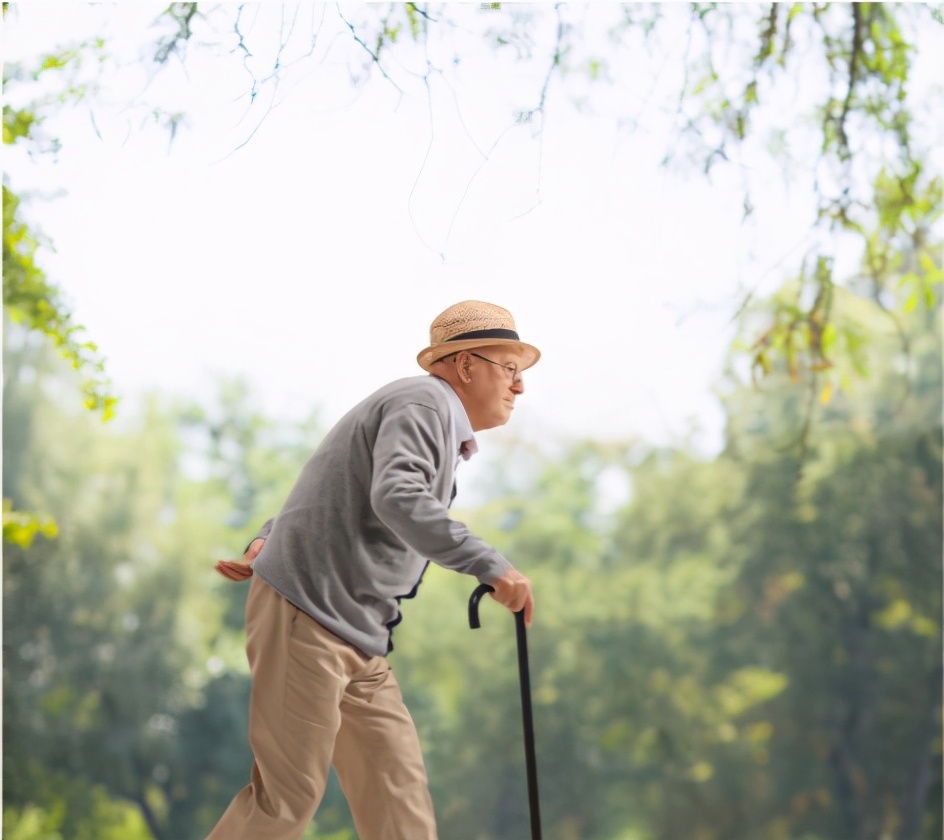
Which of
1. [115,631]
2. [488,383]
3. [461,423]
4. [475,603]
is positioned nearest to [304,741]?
[475,603]

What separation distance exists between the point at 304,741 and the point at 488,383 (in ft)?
2.37

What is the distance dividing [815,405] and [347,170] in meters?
1.63

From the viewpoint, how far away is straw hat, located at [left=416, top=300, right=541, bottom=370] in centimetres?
202

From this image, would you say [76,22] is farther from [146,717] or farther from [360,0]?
[146,717]

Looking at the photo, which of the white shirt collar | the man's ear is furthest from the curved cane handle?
the man's ear

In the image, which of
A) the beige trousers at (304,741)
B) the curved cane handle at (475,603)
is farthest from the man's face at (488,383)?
the beige trousers at (304,741)

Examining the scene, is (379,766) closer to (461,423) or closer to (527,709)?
(527,709)

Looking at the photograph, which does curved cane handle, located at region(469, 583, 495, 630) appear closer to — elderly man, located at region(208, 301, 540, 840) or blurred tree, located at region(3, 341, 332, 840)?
elderly man, located at region(208, 301, 540, 840)

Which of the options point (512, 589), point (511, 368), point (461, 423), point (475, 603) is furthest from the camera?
point (511, 368)

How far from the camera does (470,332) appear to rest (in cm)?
203

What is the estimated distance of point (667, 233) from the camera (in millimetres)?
3295

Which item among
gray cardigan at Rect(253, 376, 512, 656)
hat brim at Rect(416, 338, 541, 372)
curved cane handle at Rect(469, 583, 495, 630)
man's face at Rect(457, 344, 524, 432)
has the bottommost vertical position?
curved cane handle at Rect(469, 583, 495, 630)

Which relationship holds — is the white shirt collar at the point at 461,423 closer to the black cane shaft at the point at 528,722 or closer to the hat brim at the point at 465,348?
the hat brim at the point at 465,348

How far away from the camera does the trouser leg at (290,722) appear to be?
1.87 meters
